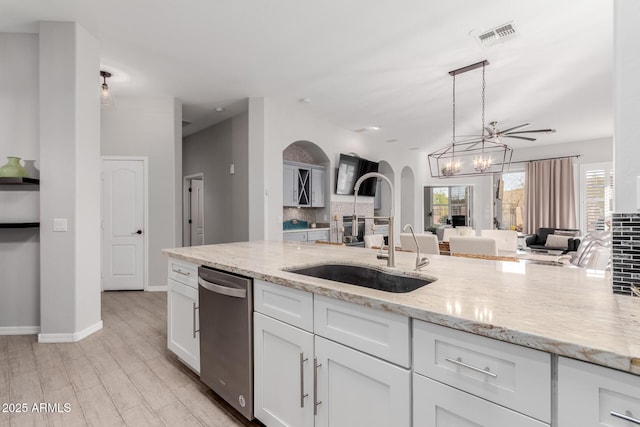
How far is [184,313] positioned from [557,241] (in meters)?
7.56

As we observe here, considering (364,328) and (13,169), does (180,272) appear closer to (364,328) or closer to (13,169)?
(364,328)

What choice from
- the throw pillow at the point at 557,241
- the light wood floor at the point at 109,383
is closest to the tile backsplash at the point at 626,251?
the light wood floor at the point at 109,383

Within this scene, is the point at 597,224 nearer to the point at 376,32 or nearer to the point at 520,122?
the point at 520,122

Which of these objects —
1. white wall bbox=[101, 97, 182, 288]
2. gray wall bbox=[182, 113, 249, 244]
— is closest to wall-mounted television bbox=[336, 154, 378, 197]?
gray wall bbox=[182, 113, 249, 244]

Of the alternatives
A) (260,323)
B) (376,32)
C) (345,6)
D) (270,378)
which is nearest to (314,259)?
(260,323)

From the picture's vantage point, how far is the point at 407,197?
8.64 m

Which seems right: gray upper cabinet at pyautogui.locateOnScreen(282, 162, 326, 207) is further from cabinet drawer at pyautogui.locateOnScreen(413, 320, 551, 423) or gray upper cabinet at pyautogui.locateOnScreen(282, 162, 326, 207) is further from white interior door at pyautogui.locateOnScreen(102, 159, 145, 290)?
cabinet drawer at pyautogui.locateOnScreen(413, 320, 551, 423)

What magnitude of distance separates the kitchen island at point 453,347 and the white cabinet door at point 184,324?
26.4 inches

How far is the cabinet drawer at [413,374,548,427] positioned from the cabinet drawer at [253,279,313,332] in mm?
519

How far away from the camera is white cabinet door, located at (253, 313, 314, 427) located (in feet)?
4.53

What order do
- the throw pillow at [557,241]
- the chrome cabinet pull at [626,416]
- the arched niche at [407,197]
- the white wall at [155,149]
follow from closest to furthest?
the chrome cabinet pull at [626,416], the white wall at [155,149], the throw pillow at [557,241], the arched niche at [407,197]

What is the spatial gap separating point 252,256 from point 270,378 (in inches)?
31.0

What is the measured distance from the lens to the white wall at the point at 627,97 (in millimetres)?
A: 1100

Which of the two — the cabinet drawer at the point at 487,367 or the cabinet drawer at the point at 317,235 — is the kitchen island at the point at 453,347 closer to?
the cabinet drawer at the point at 487,367
